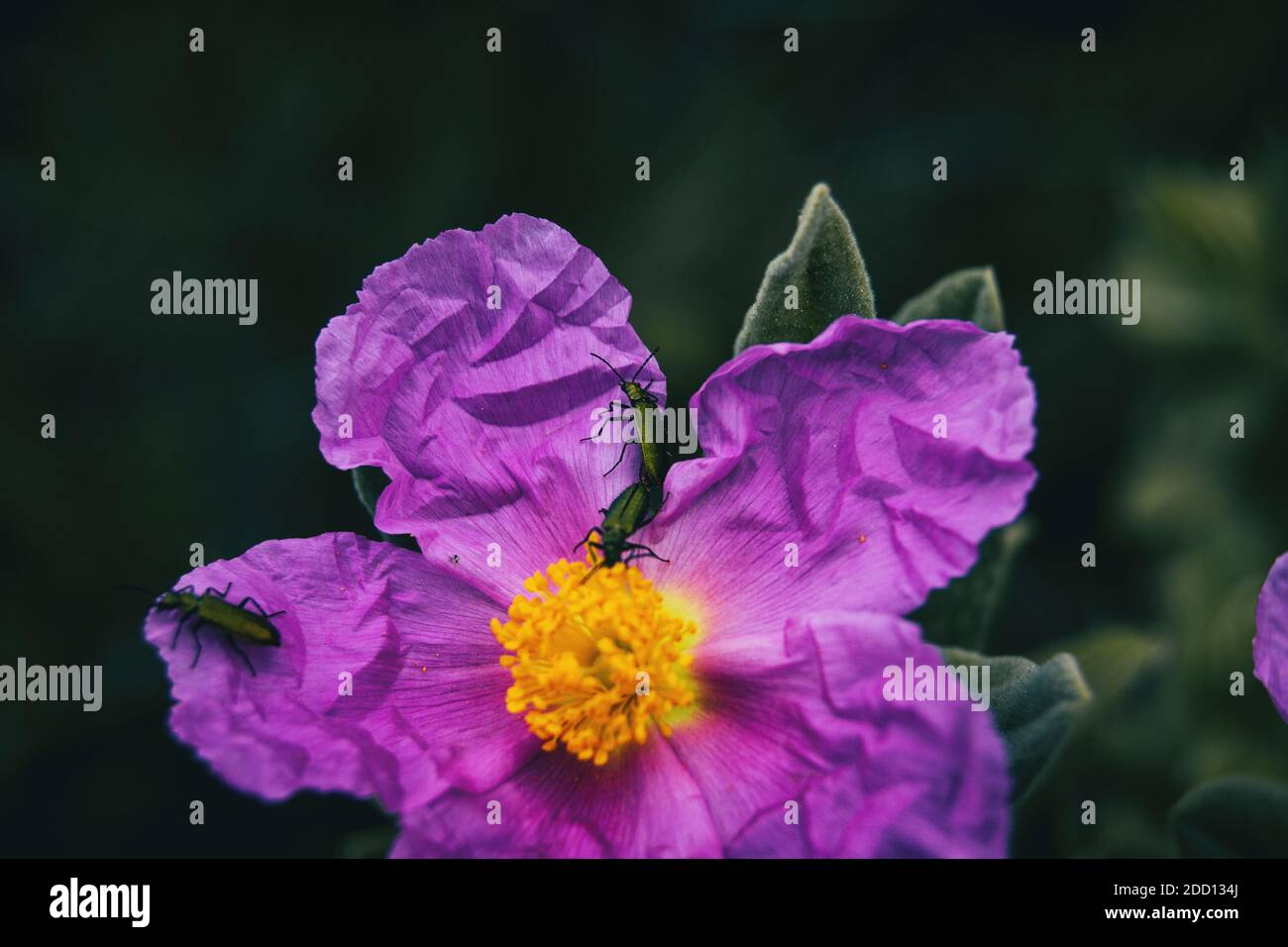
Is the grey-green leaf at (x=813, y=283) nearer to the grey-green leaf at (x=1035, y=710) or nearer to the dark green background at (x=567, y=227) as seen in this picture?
the grey-green leaf at (x=1035, y=710)

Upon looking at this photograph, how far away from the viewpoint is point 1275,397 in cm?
412

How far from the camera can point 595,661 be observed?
101 inches

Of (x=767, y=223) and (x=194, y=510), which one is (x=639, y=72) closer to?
(x=767, y=223)

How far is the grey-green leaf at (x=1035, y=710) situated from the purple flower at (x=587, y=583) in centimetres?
24

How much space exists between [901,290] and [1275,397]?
4.14 ft

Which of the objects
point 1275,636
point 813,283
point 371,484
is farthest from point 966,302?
point 371,484

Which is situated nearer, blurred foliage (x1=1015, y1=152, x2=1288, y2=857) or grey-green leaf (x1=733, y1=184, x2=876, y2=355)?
grey-green leaf (x1=733, y1=184, x2=876, y2=355)

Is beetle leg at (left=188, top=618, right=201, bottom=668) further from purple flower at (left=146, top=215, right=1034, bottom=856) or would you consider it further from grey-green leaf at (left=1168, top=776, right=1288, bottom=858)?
grey-green leaf at (left=1168, top=776, right=1288, bottom=858)

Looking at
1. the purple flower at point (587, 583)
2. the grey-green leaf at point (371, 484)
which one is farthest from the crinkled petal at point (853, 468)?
the grey-green leaf at point (371, 484)

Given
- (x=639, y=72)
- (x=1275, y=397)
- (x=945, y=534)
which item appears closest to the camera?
(x=945, y=534)

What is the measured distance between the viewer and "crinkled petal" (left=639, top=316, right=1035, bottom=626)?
226 cm

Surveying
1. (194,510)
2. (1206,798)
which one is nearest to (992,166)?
(1206,798)

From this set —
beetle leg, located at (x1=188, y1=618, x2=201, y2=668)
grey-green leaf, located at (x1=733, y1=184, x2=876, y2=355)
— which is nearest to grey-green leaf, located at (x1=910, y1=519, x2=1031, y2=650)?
grey-green leaf, located at (x1=733, y1=184, x2=876, y2=355)

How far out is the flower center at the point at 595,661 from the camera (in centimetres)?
249
